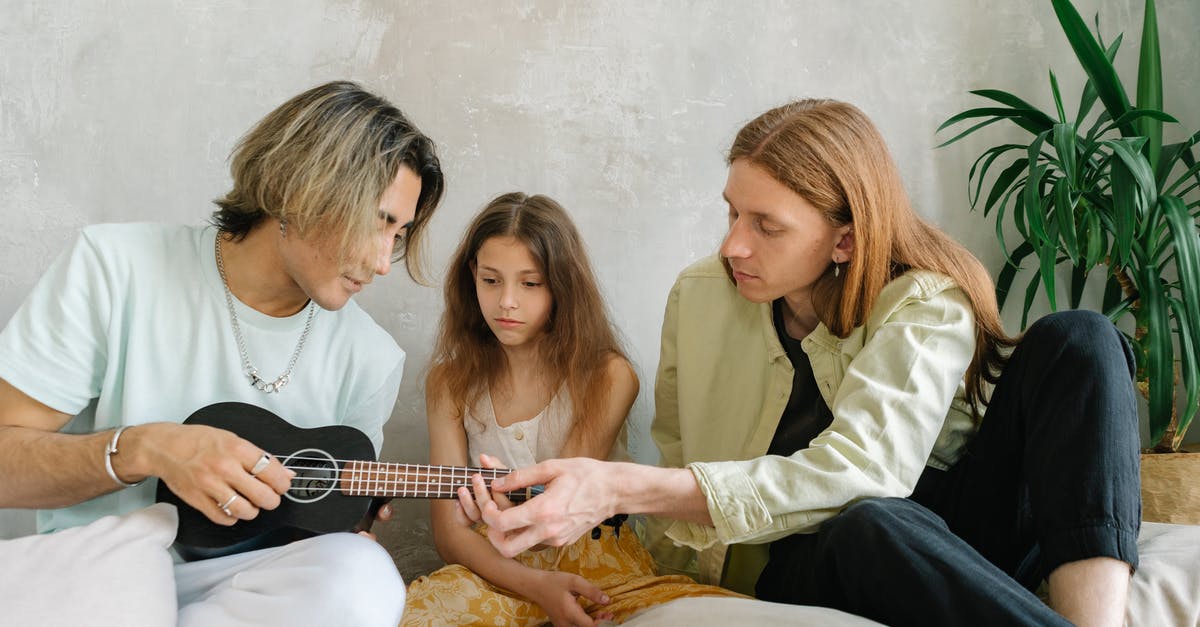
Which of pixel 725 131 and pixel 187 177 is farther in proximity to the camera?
pixel 725 131

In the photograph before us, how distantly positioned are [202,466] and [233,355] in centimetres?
26

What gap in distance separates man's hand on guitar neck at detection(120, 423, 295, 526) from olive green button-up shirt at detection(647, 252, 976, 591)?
586 millimetres

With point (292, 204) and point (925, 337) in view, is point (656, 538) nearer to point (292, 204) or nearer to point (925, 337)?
point (925, 337)

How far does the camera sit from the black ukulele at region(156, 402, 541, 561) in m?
1.32

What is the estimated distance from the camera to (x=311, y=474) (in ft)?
4.43

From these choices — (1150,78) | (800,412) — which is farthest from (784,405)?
(1150,78)

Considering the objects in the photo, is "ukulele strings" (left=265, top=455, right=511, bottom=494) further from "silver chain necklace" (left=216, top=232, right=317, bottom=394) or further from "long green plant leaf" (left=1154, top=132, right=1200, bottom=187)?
"long green plant leaf" (left=1154, top=132, right=1200, bottom=187)

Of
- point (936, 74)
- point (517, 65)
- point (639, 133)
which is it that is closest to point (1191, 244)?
point (936, 74)

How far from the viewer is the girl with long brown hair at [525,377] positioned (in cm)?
173

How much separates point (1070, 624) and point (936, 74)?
1.58 m

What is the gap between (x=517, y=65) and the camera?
6.73 ft

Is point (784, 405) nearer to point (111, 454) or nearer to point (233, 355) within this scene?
point (233, 355)

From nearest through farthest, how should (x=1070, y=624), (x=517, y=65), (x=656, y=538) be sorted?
(x=1070, y=624)
(x=656, y=538)
(x=517, y=65)

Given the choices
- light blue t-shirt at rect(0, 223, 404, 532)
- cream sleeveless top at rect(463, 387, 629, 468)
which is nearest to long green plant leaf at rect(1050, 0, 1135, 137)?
cream sleeveless top at rect(463, 387, 629, 468)
